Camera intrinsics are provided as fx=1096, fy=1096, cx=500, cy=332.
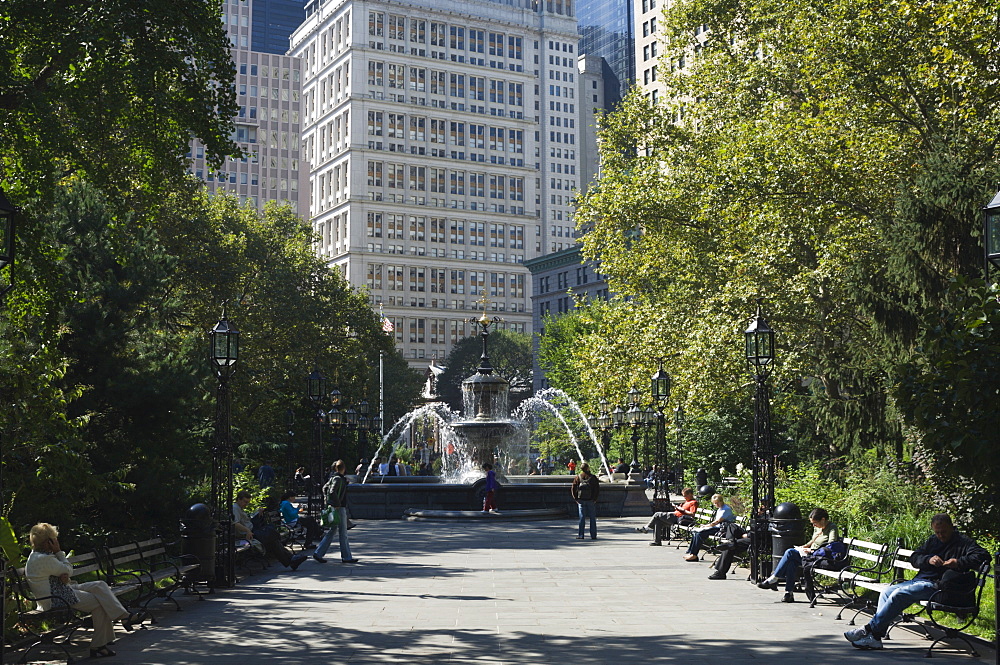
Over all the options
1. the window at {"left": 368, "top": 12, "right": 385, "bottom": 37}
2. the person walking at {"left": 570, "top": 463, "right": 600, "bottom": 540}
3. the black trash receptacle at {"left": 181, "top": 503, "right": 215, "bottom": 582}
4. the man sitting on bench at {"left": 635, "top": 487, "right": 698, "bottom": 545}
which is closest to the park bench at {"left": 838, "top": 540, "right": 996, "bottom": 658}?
the black trash receptacle at {"left": 181, "top": 503, "right": 215, "bottom": 582}

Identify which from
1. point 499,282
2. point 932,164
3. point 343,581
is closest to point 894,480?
point 932,164

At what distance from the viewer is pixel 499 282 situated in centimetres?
15012

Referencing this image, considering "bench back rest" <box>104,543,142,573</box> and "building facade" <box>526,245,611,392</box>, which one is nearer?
"bench back rest" <box>104,543,142,573</box>

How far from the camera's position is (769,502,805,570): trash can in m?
15.5

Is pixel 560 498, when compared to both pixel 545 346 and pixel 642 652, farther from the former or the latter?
pixel 545 346

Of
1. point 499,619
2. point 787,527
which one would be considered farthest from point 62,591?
point 787,527

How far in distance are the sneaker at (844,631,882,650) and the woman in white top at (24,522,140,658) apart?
7.10 meters

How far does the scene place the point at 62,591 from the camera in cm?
1048

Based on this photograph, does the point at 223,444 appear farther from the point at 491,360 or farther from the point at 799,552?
the point at 491,360

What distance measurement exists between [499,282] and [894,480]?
132127 millimetres

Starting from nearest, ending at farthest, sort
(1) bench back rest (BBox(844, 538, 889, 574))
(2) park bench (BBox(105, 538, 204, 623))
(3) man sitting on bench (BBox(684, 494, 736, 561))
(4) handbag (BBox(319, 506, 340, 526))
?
(1) bench back rest (BBox(844, 538, 889, 574)), (2) park bench (BBox(105, 538, 204, 623)), (4) handbag (BBox(319, 506, 340, 526)), (3) man sitting on bench (BBox(684, 494, 736, 561))

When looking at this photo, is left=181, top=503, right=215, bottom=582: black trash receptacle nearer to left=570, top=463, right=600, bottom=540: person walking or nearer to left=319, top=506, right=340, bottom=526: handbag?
left=319, top=506, right=340, bottom=526: handbag

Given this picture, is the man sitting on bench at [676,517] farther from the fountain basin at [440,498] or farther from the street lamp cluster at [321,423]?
the fountain basin at [440,498]

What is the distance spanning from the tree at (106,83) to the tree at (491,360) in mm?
94109
